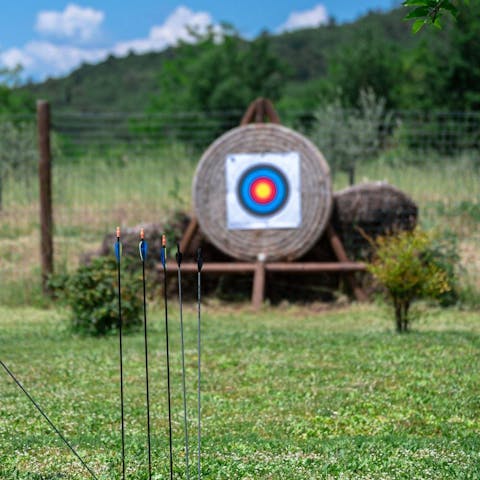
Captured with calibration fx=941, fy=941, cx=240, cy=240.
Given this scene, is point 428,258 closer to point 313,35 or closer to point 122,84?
point 122,84

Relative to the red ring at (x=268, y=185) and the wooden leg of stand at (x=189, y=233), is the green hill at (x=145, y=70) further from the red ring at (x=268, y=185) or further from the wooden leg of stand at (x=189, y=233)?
the wooden leg of stand at (x=189, y=233)

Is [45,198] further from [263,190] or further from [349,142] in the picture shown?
[349,142]

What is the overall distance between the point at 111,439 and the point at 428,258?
647cm

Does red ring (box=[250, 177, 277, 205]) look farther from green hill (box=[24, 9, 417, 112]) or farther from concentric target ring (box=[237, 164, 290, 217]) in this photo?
green hill (box=[24, 9, 417, 112])

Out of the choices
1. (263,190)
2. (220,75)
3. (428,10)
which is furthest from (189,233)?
(220,75)

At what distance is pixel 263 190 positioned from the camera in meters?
12.2

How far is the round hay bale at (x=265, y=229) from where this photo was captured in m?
12.1

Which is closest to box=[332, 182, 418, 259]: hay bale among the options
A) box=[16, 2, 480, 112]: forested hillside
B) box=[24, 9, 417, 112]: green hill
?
box=[16, 2, 480, 112]: forested hillside

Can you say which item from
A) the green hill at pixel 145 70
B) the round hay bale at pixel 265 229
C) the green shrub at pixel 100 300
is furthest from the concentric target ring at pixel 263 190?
the green hill at pixel 145 70

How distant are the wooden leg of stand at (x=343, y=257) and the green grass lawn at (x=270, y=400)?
3.56ft

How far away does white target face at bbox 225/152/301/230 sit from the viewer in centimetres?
1220

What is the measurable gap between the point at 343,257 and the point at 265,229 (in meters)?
1.09

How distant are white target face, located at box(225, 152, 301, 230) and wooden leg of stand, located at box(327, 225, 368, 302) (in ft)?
1.50

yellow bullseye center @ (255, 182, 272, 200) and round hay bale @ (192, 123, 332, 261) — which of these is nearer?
round hay bale @ (192, 123, 332, 261)
